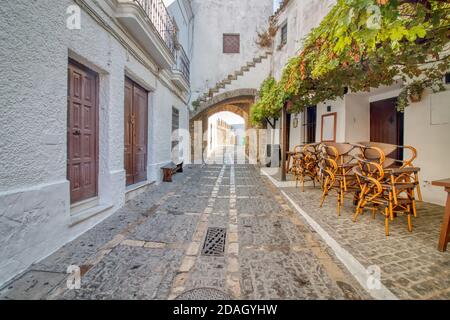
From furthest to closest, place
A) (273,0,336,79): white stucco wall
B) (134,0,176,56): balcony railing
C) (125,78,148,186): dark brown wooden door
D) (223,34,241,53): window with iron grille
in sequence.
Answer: (223,34,241,53): window with iron grille, (273,0,336,79): white stucco wall, (134,0,176,56): balcony railing, (125,78,148,186): dark brown wooden door

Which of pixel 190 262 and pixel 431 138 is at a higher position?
pixel 431 138

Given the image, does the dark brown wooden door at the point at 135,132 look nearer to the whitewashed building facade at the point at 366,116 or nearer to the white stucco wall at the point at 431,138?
the whitewashed building facade at the point at 366,116

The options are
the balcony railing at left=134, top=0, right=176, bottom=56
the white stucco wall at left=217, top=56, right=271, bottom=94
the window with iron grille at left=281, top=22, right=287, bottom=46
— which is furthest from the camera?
the white stucco wall at left=217, top=56, right=271, bottom=94

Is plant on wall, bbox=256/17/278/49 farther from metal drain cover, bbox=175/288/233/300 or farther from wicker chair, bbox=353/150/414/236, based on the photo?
metal drain cover, bbox=175/288/233/300

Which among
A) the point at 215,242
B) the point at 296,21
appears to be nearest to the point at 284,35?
the point at 296,21

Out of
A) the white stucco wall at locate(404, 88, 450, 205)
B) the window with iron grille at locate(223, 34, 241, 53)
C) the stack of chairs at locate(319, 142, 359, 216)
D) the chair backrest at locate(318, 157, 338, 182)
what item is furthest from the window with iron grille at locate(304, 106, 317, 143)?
the window with iron grille at locate(223, 34, 241, 53)

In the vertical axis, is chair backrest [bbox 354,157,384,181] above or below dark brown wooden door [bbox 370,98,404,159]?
below


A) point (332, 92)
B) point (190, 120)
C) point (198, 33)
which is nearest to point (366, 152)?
point (332, 92)

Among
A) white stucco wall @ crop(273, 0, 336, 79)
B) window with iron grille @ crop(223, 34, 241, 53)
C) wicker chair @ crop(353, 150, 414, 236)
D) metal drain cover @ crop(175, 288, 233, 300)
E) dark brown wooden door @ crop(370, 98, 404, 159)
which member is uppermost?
window with iron grille @ crop(223, 34, 241, 53)

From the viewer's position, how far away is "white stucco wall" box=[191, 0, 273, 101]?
12.5 m

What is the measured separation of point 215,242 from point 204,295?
39.3 inches

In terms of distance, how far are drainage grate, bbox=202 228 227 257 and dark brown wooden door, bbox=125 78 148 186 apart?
2905 mm

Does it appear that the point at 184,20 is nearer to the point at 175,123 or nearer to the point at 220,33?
the point at 220,33

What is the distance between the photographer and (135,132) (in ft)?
17.6
